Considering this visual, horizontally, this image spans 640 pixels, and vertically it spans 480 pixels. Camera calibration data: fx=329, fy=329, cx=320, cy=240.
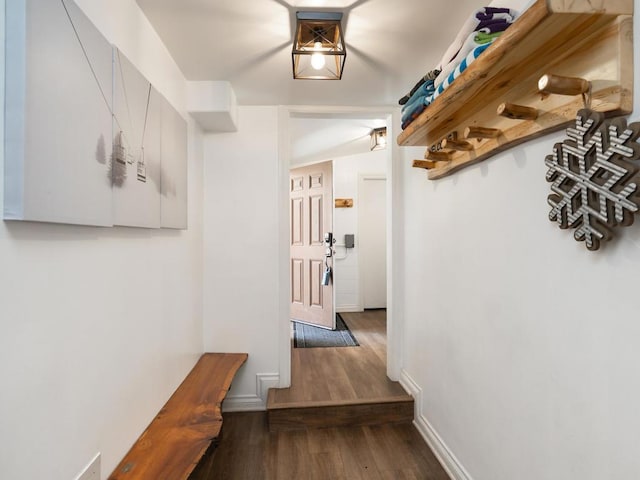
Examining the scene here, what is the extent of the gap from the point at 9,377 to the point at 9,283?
217 mm

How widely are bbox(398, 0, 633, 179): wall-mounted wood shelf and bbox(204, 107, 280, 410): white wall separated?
1.39 meters

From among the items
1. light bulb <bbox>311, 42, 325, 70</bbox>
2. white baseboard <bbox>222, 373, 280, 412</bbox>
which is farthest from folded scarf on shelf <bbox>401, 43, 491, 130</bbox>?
white baseboard <bbox>222, 373, 280, 412</bbox>

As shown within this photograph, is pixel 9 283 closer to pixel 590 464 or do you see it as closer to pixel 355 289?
pixel 590 464

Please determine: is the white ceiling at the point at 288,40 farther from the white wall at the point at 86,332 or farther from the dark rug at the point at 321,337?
the dark rug at the point at 321,337

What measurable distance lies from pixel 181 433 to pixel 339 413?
44.1 inches

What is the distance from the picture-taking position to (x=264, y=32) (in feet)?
5.36

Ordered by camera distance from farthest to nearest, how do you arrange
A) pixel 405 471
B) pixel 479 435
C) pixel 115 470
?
1. pixel 405 471
2. pixel 479 435
3. pixel 115 470

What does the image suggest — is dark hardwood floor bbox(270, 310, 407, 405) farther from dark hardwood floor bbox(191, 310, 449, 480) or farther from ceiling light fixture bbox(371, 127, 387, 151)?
ceiling light fixture bbox(371, 127, 387, 151)

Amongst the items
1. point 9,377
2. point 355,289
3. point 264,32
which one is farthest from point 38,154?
point 355,289

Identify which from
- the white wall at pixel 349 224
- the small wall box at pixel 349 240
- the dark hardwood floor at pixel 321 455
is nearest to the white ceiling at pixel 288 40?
the dark hardwood floor at pixel 321 455

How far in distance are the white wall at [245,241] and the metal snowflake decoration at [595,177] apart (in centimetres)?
187

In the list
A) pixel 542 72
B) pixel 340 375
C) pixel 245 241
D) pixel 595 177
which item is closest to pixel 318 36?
pixel 542 72

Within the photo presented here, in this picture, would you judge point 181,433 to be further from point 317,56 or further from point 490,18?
point 490,18

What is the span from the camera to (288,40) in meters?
1.70
